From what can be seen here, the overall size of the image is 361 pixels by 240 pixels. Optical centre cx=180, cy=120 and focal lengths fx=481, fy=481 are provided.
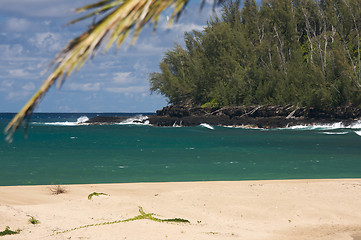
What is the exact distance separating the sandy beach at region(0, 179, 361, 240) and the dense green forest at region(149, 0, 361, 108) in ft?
137

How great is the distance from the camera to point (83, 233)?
7.68 m

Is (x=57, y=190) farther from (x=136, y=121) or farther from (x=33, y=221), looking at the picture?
(x=136, y=121)

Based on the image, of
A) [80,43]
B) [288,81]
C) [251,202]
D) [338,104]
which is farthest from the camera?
[288,81]

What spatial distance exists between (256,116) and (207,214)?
5229 cm

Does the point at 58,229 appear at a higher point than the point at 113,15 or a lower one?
lower

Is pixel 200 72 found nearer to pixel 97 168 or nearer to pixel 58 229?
pixel 97 168

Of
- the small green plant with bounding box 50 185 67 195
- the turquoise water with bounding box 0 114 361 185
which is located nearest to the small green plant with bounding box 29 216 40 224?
the small green plant with bounding box 50 185 67 195

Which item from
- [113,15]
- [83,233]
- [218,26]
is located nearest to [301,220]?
[83,233]

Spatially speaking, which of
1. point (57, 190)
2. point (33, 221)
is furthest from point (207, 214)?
point (57, 190)

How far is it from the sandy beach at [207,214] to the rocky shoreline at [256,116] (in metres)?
42.5

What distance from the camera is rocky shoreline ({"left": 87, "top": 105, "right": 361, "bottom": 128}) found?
176ft

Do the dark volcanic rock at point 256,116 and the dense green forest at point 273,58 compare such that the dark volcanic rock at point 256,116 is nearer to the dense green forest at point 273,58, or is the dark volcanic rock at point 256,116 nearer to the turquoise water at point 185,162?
the dense green forest at point 273,58

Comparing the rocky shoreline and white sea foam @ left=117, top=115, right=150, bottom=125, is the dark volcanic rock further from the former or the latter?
white sea foam @ left=117, top=115, right=150, bottom=125

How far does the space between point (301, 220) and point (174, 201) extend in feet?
9.40
